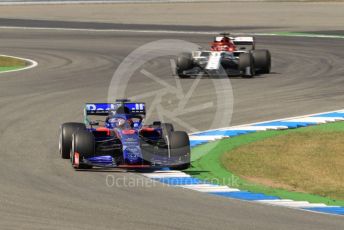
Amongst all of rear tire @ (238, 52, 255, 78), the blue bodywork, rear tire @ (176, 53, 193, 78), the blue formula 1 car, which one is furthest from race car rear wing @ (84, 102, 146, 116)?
rear tire @ (238, 52, 255, 78)

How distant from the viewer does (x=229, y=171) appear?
1717cm

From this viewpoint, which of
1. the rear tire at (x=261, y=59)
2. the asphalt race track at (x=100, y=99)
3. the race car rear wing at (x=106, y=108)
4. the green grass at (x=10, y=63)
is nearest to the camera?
the asphalt race track at (x=100, y=99)

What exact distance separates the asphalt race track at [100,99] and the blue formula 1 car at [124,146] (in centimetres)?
24

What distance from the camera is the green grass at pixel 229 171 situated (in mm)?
15295

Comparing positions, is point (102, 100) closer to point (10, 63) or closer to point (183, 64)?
point (183, 64)

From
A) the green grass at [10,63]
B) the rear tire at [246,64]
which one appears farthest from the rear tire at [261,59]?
the green grass at [10,63]

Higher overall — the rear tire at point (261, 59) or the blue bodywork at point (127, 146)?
the rear tire at point (261, 59)

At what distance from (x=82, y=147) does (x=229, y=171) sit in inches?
93.2

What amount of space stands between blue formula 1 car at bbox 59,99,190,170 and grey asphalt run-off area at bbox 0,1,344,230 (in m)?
0.25

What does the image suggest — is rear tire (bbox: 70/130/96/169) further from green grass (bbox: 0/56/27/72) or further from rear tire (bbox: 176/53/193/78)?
green grass (bbox: 0/56/27/72)

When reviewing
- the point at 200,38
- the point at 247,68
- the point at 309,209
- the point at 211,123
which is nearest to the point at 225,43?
the point at 247,68

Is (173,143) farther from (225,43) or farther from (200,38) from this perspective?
(200,38)

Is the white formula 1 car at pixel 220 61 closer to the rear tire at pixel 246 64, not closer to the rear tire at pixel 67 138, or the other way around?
the rear tire at pixel 246 64

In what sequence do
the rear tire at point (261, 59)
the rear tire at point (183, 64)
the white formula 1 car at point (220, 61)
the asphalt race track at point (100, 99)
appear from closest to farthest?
the asphalt race track at point (100, 99) → the rear tire at point (183, 64) → the white formula 1 car at point (220, 61) → the rear tire at point (261, 59)
